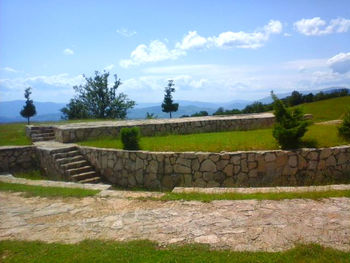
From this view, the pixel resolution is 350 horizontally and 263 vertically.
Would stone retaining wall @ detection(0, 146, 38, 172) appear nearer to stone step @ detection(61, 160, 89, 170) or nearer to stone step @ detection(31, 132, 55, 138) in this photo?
stone step @ detection(31, 132, 55, 138)

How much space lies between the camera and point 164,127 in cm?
1387

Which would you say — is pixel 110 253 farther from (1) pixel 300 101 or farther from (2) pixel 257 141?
(1) pixel 300 101

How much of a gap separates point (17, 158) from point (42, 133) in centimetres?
238

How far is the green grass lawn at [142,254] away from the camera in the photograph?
3.70m

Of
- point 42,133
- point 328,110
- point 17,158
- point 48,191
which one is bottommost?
point 48,191

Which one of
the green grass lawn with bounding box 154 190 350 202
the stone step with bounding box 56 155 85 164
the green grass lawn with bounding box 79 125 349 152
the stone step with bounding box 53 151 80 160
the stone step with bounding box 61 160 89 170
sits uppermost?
the green grass lawn with bounding box 79 125 349 152

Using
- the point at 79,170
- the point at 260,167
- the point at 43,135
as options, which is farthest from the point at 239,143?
the point at 43,135

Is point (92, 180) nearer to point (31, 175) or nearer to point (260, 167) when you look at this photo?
point (31, 175)

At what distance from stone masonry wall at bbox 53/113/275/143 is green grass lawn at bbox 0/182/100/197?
508 centimetres

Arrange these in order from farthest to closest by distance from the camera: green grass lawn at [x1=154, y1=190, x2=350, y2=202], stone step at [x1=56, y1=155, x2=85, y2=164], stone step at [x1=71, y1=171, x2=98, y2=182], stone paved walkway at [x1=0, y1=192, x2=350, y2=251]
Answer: stone step at [x1=56, y1=155, x2=85, y2=164]
stone step at [x1=71, y1=171, x2=98, y2=182]
green grass lawn at [x1=154, y1=190, x2=350, y2=202]
stone paved walkway at [x1=0, y1=192, x2=350, y2=251]

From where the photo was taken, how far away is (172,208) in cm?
568

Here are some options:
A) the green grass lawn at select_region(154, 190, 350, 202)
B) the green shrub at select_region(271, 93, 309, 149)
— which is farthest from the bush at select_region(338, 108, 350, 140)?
the green grass lawn at select_region(154, 190, 350, 202)

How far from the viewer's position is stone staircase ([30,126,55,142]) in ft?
45.2

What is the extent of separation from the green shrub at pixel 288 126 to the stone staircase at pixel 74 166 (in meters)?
5.80
